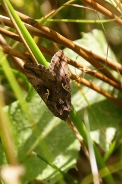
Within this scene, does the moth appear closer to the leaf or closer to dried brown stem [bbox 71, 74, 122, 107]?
dried brown stem [bbox 71, 74, 122, 107]

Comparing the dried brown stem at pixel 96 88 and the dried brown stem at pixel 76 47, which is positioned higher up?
the dried brown stem at pixel 76 47

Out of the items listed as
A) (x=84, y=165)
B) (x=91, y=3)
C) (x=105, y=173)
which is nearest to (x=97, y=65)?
(x=91, y=3)

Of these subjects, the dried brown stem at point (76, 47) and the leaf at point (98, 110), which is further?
the leaf at point (98, 110)

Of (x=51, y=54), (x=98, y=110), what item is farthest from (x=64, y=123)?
(x=51, y=54)

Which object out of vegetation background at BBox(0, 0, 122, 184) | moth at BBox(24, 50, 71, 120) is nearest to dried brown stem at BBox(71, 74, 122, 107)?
vegetation background at BBox(0, 0, 122, 184)

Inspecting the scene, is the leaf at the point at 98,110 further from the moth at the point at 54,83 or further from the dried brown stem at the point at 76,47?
the moth at the point at 54,83

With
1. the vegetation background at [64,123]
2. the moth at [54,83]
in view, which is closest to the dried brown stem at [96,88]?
the vegetation background at [64,123]

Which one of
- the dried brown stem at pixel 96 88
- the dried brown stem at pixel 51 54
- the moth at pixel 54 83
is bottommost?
the moth at pixel 54 83

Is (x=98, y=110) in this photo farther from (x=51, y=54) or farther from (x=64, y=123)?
(x=51, y=54)

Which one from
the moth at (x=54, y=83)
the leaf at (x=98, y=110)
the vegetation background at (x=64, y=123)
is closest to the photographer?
the moth at (x=54, y=83)
